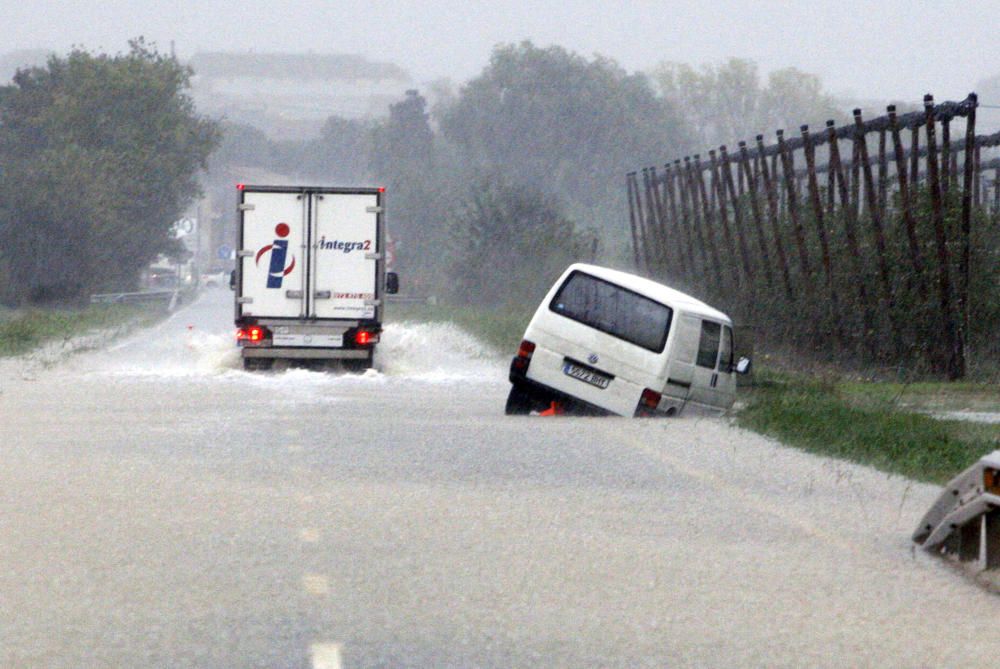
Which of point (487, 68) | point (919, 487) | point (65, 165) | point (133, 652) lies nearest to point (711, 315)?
point (919, 487)

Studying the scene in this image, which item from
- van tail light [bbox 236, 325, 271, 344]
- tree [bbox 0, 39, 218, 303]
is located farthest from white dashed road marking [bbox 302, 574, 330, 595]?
tree [bbox 0, 39, 218, 303]

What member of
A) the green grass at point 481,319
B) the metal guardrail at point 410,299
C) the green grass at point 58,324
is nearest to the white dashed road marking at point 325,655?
the green grass at point 58,324

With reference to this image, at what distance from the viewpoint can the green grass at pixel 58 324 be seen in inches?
1647

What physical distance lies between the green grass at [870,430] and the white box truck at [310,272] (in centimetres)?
655

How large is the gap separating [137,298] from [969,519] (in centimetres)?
8707

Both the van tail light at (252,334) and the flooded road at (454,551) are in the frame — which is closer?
the flooded road at (454,551)

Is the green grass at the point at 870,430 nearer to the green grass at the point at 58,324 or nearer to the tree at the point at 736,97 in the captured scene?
the green grass at the point at 58,324

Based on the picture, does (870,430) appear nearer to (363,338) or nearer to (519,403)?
(519,403)

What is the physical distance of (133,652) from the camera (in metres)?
7.31

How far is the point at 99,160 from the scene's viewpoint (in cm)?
9038

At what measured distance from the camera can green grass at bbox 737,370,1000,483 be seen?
1614 cm

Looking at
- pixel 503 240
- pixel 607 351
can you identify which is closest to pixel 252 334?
pixel 607 351

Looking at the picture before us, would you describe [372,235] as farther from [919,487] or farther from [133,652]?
[133,652]

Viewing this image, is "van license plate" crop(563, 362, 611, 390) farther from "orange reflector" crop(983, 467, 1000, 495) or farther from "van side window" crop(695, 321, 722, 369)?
"orange reflector" crop(983, 467, 1000, 495)
